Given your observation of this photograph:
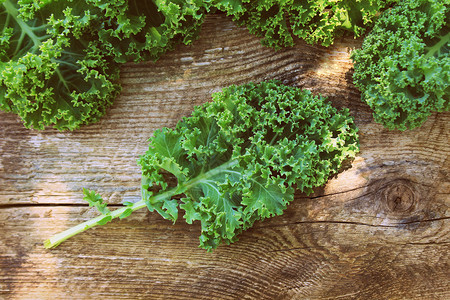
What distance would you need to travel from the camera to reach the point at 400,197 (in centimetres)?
338

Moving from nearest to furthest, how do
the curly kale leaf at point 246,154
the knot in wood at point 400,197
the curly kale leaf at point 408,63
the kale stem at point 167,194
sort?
1. the curly kale leaf at point 408,63
2. the curly kale leaf at point 246,154
3. the kale stem at point 167,194
4. the knot in wood at point 400,197

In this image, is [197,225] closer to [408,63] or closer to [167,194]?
[167,194]

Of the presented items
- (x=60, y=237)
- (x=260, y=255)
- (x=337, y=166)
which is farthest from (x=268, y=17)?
(x=60, y=237)

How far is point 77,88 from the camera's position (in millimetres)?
3246

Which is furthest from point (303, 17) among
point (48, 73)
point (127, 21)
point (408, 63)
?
point (48, 73)

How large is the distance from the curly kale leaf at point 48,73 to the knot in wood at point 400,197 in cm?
212

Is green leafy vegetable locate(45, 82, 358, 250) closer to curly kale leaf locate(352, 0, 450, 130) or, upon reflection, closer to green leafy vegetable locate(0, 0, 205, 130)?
curly kale leaf locate(352, 0, 450, 130)

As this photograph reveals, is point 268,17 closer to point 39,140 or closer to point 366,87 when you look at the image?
point 366,87

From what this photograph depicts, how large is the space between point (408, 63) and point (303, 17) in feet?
2.41

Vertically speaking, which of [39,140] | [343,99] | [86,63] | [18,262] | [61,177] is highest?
[86,63]

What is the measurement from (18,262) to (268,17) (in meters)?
2.58

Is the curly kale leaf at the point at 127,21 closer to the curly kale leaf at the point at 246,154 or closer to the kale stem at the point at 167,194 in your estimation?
the curly kale leaf at the point at 246,154

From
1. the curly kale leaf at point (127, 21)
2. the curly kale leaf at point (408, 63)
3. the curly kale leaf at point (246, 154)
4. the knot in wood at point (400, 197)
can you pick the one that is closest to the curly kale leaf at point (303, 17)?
the curly kale leaf at point (408, 63)

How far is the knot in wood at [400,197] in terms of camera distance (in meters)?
3.38
